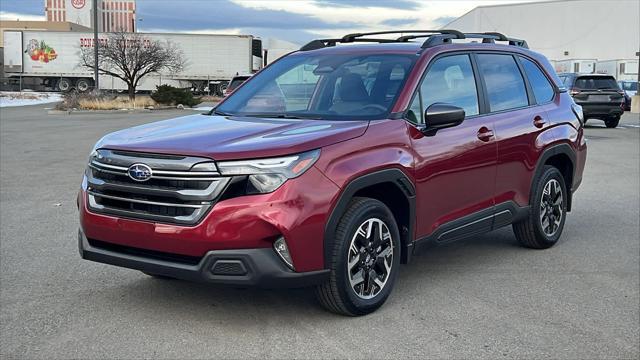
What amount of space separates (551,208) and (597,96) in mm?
17440

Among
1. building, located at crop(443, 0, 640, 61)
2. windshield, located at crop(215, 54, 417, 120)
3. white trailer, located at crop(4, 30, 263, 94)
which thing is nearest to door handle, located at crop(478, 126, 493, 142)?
windshield, located at crop(215, 54, 417, 120)

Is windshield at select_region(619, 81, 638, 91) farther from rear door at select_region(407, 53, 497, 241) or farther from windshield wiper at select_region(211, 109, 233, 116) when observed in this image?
windshield wiper at select_region(211, 109, 233, 116)

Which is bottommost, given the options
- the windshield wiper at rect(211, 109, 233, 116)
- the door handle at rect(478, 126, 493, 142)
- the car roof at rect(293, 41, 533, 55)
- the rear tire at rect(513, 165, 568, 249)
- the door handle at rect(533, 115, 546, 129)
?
the rear tire at rect(513, 165, 568, 249)

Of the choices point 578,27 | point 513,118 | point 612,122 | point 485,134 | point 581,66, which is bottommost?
point 612,122

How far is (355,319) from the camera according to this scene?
4523 mm

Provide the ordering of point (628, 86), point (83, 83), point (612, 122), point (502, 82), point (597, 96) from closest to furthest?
point (502, 82)
point (597, 96)
point (612, 122)
point (628, 86)
point (83, 83)

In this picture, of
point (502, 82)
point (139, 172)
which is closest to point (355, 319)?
point (139, 172)

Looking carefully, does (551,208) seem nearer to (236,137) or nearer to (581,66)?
(236,137)

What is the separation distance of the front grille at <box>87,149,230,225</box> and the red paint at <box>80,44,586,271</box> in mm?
54

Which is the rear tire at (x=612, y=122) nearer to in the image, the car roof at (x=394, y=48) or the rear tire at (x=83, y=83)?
the car roof at (x=394, y=48)

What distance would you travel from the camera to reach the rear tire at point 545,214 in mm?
6277

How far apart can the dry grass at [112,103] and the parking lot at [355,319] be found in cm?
2545

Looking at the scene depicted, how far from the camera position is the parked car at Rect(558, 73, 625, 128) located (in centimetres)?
2236

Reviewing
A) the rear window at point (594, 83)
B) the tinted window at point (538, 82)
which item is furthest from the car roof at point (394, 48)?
the rear window at point (594, 83)
